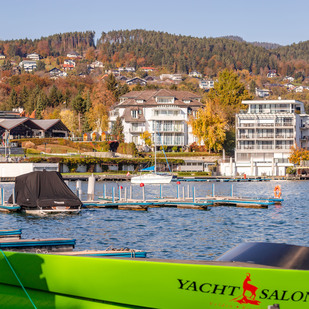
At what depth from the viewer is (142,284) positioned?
31.1 ft

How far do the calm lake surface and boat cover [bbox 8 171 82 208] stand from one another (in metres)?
1.07

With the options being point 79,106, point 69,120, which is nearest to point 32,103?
point 79,106

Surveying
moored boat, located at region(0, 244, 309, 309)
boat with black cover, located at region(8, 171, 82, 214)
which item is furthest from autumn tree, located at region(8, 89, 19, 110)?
moored boat, located at region(0, 244, 309, 309)

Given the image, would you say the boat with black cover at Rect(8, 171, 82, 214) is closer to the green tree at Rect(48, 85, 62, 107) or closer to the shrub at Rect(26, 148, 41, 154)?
the shrub at Rect(26, 148, 41, 154)

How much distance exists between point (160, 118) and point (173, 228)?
96.1m

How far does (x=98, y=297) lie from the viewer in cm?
977

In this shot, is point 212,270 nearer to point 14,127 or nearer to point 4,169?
point 4,169

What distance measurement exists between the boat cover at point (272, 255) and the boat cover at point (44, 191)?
34.7 metres

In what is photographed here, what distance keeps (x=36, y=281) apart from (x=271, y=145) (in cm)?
11922

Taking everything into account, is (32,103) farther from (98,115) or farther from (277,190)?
(277,190)

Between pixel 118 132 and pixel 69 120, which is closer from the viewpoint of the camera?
pixel 118 132

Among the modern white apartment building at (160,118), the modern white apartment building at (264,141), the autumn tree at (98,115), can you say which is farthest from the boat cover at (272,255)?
the autumn tree at (98,115)

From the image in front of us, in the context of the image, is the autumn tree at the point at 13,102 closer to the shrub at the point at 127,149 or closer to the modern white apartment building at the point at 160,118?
the modern white apartment building at the point at 160,118

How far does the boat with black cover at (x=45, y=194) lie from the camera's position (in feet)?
146
